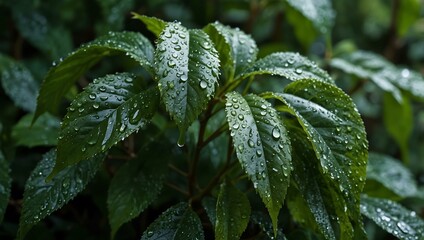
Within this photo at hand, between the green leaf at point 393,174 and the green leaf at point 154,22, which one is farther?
the green leaf at point 393,174

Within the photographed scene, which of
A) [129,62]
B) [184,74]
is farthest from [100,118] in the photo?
[129,62]

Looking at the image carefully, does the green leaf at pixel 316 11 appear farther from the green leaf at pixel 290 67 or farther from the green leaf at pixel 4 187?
the green leaf at pixel 4 187

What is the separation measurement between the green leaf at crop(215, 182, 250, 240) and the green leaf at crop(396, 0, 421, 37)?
3.29 ft

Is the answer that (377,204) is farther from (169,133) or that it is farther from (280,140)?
(169,133)

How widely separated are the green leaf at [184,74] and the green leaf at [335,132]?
11 cm

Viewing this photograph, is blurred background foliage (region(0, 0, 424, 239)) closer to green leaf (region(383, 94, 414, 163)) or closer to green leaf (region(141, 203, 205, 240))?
green leaf (region(383, 94, 414, 163))

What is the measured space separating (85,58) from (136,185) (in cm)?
23

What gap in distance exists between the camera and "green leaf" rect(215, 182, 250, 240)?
0.72 metres

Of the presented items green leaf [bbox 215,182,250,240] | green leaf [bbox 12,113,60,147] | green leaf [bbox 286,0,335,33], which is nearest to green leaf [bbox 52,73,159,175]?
green leaf [bbox 215,182,250,240]

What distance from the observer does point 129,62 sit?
4.48 feet

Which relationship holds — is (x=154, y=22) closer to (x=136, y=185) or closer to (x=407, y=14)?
(x=136, y=185)

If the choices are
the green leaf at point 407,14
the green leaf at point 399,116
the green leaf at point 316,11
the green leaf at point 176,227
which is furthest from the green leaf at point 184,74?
the green leaf at point 407,14

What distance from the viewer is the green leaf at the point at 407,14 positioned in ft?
4.99

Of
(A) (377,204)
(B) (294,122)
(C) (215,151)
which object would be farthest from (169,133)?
(A) (377,204)
